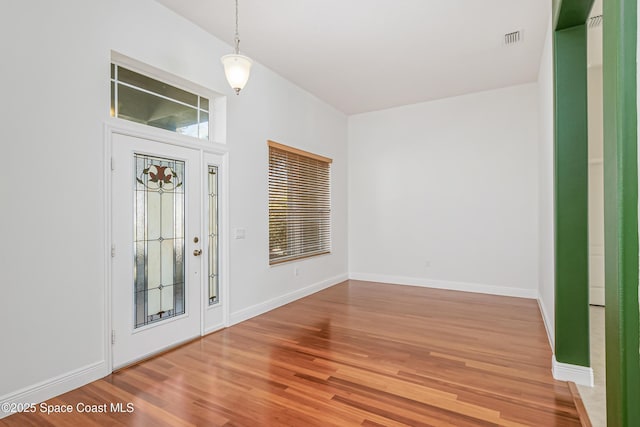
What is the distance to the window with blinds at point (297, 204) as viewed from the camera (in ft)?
16.1

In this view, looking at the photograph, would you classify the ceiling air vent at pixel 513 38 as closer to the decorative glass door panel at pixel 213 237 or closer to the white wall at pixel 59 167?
the white wall at pixel 59 167

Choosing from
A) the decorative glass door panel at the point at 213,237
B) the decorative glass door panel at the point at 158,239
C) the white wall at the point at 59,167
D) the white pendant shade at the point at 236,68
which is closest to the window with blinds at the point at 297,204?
the decorative glass door panel at the point at 213,237

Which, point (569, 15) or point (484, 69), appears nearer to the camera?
point (569, 15)

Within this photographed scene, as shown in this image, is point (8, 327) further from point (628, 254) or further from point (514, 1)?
point (514, 1)

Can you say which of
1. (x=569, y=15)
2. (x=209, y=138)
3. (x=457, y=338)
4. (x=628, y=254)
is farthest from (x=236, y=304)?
(x=569, y=15)

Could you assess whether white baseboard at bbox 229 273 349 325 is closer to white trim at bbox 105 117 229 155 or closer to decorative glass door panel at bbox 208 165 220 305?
decorative glass door panel at bbox 208 165 220 305

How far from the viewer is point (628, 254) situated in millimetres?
920

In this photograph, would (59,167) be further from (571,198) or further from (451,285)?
(451,285)

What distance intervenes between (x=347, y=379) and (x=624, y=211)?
227cm

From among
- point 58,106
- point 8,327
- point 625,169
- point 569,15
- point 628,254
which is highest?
point 569,15

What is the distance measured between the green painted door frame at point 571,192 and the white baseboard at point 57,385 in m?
3.65

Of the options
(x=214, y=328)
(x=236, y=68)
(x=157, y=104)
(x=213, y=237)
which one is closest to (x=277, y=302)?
(x=214, y=328)

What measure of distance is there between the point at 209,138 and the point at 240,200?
82 cm

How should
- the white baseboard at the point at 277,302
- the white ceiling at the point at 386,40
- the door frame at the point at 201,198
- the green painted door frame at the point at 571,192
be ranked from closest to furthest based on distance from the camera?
1. the green painted door frame at the point at 571,192
2. the door frame at the point at 201,198
3. the white ceiling at the point at 386,40
4. the white baseboard at the point at 277,302
